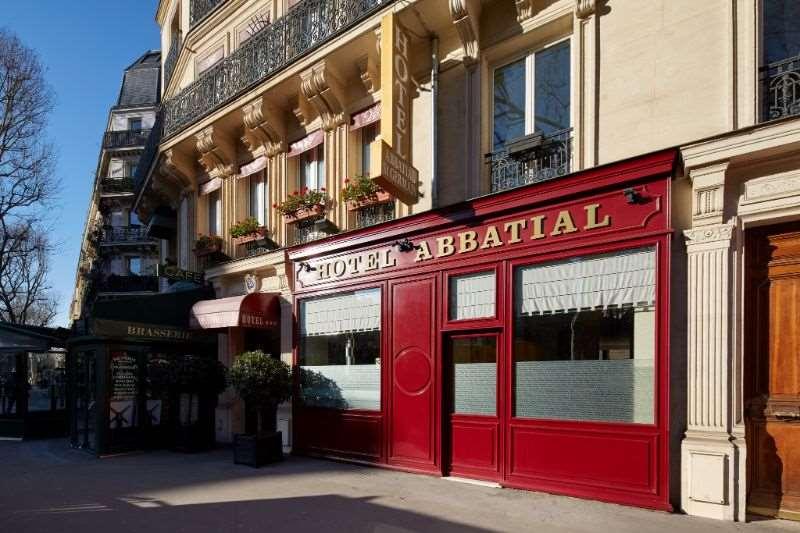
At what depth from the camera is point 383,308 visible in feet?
29.7

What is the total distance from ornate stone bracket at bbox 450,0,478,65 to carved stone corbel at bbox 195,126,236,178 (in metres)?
6.55

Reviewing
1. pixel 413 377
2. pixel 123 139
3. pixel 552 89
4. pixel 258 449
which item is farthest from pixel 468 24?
pixel 123 139

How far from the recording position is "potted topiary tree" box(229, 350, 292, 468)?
30.1ft

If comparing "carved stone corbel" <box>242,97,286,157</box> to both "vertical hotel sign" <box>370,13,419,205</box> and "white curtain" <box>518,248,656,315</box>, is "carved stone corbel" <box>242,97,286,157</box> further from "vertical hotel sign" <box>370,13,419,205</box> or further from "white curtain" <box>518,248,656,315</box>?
"white curtain" <box>518,248,656,315</box>

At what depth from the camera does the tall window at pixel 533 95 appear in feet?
25.4

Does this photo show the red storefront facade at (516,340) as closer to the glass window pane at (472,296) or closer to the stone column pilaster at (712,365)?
the glass window pane at (472,296)

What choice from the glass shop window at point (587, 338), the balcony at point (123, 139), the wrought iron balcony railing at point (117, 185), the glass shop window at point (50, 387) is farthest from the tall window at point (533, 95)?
the balcony at point (123, 139)

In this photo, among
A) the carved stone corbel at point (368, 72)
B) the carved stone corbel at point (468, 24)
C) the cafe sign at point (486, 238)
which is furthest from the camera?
the carved stone corbel at point (368, 72)

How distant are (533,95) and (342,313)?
4624 millimetres

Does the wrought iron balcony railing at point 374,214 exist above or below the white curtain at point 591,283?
above

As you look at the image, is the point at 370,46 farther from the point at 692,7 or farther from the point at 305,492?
the point at 305,492

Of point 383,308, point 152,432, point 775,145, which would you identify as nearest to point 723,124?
point 775,145

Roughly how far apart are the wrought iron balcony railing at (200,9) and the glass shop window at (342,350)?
8.58m

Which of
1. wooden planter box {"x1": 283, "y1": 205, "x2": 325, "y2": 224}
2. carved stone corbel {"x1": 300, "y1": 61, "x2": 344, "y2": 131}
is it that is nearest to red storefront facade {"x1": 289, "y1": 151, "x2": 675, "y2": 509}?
wooden planter box {"x1": 283, "y1": 205, "x2": 325, "y2": 224}
